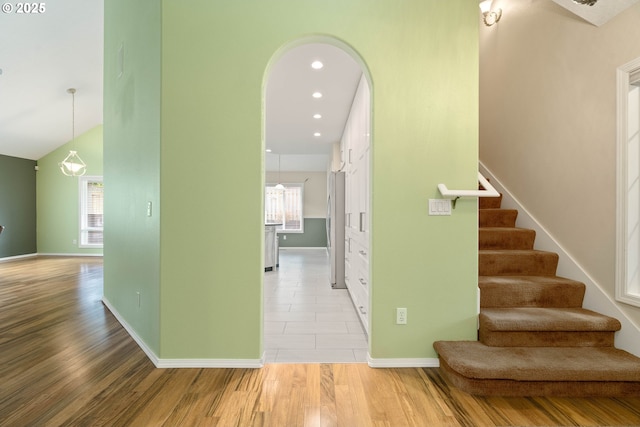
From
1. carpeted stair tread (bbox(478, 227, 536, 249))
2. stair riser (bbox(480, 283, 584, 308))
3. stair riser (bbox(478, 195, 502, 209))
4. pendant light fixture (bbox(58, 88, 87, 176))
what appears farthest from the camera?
pendant light fixture (bbox(58, 88, 87, 176))

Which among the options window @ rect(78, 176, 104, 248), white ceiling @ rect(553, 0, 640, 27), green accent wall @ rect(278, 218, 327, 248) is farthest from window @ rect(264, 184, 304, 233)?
white ceiling @ rect(553, 0, 640, 27)

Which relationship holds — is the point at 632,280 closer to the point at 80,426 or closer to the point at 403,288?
the point at 403,288

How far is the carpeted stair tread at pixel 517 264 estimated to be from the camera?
2834mm

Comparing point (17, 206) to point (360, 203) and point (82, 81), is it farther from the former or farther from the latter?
point (360, 203)

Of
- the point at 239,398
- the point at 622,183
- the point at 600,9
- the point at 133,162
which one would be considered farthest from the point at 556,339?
the point at 133,162

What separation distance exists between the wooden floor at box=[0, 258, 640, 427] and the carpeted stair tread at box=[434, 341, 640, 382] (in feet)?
0.44

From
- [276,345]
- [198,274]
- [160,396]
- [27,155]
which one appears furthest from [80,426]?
[27,155]

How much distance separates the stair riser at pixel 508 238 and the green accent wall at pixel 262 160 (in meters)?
0.90

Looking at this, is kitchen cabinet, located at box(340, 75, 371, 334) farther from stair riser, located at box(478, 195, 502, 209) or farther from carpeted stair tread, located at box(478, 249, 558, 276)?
stair riser, located at box(478, 195, 502, 209)

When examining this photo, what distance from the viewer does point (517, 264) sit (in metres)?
2.86

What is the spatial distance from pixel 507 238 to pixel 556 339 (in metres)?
1.09

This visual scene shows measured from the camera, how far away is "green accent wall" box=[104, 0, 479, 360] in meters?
2.28

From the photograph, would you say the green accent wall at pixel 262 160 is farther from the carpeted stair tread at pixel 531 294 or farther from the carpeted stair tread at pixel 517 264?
the carpeted stair tread at pixel 517 264

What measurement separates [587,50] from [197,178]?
3166mm
